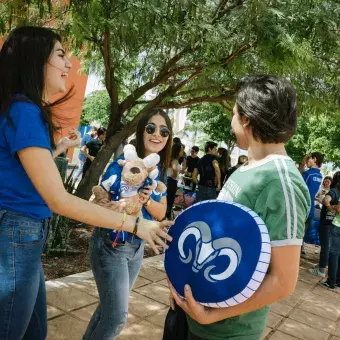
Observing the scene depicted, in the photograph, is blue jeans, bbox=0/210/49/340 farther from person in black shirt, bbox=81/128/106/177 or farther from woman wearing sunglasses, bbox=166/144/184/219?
person in black shirt, bbox=81/128/106/177

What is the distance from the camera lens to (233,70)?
16.0 ft

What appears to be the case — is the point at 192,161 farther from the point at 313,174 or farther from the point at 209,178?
the point at 313,174

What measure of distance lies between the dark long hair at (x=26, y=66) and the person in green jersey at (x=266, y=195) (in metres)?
0.80

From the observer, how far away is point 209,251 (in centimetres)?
132

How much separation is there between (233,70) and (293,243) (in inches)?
155

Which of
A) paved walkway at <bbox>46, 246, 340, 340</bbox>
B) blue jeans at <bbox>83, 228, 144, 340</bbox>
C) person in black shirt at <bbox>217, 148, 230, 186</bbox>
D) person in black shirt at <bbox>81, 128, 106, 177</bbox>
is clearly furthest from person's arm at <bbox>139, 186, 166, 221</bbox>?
person in black shirt at <bbox>81, 128, 106, 177</bbox>

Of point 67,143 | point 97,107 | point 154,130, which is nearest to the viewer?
point 67,143

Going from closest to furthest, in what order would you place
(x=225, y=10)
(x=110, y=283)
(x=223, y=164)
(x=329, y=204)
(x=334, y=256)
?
(x=110, y=283)
(x=225, y=10)
(x=334, y=256)
(x=329, y=204)
(x=223, y=164)

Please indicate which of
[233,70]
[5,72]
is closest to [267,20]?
[233,70]

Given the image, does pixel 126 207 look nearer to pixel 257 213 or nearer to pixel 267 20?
pixel 257 213

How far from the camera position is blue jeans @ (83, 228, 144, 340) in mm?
2021

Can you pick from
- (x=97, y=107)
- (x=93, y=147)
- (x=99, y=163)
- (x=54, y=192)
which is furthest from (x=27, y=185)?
(x=97, y=107)

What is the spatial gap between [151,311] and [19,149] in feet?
8.80

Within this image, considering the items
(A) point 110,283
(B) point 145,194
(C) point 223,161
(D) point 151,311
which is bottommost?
(D) point 151,311
